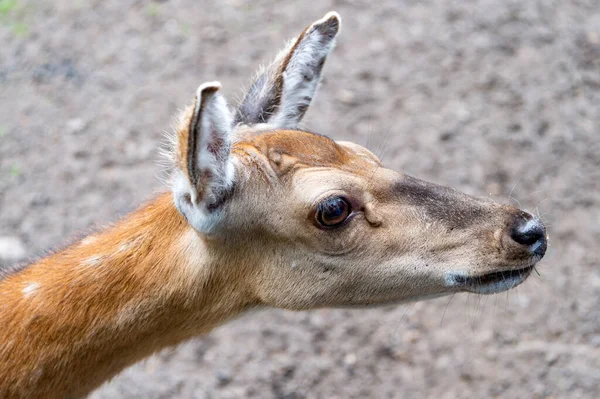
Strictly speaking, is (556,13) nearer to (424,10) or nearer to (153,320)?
(424,10)

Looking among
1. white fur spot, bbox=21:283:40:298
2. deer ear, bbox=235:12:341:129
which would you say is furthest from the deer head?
white fur spot, bbox=21:283:40:298

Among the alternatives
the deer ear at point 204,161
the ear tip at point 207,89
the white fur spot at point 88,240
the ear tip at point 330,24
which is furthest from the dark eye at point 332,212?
the white fur spot at point 88,240

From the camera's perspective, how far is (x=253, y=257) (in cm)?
398

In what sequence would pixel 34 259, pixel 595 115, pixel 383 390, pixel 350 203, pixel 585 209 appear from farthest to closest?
pixel 595 115 → pixel 585 209 → pixel 383 390 → pixel 34 259 → pixel 350 203

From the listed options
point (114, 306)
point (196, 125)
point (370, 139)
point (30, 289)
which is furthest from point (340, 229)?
point (370, 139)

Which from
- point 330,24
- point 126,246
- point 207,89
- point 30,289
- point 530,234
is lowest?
point 530,234

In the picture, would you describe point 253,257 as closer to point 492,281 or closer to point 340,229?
point 340,229

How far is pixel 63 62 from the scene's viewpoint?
29.1 ft

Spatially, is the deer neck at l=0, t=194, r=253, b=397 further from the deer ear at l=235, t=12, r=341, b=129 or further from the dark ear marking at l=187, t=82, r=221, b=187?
the deer ear at l=235, t=12, r=341, b=129

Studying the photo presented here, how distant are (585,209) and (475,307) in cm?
159

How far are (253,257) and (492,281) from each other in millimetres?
1239

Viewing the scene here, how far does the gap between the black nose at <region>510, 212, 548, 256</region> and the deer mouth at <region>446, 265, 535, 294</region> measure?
0.38 ft

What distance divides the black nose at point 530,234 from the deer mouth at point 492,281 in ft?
0.38

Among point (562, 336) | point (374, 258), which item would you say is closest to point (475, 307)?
point (562, 336)
